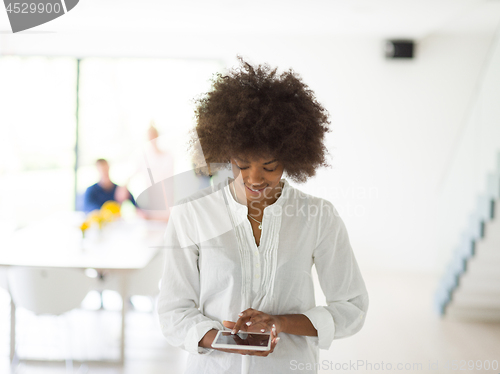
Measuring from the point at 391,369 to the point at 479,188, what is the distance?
5.72ft

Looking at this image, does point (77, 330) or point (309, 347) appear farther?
point (77, 330)

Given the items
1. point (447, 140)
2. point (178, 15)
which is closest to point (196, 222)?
point (178, 15)

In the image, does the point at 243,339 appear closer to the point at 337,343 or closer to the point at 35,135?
the point at 337,343

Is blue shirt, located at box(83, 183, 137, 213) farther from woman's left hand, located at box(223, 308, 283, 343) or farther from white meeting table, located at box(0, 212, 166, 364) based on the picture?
woman's left hand, located at box(223, 308, 283, 343)

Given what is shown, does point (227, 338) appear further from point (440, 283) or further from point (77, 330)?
point (440, 283)

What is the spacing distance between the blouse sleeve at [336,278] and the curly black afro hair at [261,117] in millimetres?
171

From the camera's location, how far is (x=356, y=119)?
4469mm

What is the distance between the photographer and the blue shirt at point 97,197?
286 cm

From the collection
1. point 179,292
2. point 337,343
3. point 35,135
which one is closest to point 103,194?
point 35,135

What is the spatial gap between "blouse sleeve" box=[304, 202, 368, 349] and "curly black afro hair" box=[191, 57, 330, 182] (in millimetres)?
171

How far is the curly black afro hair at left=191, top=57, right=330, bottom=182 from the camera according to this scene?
0.95m

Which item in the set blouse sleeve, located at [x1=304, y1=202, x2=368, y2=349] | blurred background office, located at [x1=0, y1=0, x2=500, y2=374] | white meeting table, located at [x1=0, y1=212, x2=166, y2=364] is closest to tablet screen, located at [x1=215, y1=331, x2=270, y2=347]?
blouse sleeve, located at [x1=304, y1=202, x2=368, y2=349]

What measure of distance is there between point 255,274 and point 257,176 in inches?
8.8

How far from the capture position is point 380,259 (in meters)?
4.36
